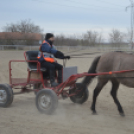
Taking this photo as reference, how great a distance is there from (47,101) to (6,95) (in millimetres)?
1164

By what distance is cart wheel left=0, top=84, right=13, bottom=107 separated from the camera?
5.04 meters

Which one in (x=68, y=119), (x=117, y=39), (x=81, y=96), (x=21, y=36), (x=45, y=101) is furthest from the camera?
(x=21, y=36)

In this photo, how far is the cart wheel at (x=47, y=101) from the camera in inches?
179

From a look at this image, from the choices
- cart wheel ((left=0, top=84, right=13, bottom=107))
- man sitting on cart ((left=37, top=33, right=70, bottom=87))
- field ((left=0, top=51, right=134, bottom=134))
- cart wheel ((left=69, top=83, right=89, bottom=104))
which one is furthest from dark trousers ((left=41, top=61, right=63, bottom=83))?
cart wheel ((left=0, top=84, right=13, bottom=107))

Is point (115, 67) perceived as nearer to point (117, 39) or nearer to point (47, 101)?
point (47, 101)

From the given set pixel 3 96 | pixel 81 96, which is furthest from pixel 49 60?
pixel 3 96

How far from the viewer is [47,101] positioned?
468 centimetres

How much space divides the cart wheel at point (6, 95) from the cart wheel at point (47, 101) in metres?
0.80

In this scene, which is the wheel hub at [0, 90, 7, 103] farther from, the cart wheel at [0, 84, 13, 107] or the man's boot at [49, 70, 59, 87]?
the man's boot at [49, 70, 59, 87]

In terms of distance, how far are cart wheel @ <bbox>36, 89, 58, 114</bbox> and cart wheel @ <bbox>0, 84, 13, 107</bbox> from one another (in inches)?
31.5

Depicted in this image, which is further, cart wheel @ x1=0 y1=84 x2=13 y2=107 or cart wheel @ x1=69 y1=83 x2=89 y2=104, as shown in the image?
cart wheel @ x1=69 y1=83 x2=89 y2=104

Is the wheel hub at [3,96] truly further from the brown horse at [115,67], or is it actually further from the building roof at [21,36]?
the building roof at [21,36]

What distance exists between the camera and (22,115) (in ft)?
14.9

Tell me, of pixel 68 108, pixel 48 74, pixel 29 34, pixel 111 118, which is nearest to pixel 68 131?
pixel 111 118
